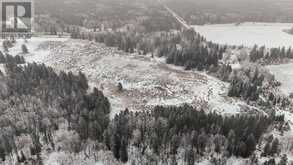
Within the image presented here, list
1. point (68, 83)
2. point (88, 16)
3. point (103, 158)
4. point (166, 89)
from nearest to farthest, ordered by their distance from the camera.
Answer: point (103, 158) < point (68, 83) < point (166, 89) < point (88, 16)

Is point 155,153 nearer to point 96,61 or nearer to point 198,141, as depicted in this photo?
→ point 198,141

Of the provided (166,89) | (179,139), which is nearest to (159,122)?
(179,139)

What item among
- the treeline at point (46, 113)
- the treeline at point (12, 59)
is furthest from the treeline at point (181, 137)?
the treeline at point (12, 59)

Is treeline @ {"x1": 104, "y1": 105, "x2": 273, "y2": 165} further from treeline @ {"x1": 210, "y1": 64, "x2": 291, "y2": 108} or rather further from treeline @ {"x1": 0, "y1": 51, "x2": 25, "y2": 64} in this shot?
treeline @ {"x1": 0, "y1": 51, "x2": 25, "y2": 64}

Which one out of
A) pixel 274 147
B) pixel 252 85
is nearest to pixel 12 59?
pixel 252 85

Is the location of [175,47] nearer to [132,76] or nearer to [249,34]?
[132,76]

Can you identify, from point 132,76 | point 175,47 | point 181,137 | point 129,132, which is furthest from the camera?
point 175,47

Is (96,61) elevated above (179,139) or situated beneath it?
elevated above
